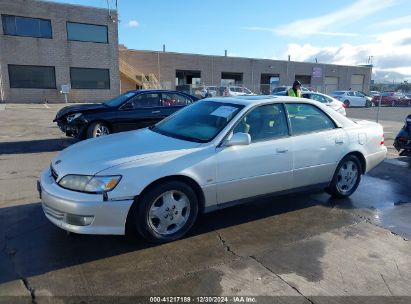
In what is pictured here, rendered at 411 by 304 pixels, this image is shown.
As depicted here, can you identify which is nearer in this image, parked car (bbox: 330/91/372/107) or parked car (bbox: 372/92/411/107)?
parked car (bbox: 330/91/372/107)

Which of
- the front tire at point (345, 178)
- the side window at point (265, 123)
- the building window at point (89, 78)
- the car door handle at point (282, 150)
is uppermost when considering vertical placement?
the building window at point (89, 78)

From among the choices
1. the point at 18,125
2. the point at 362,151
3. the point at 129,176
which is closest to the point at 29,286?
the point at 129,176

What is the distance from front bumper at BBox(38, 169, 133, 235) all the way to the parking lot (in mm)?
311

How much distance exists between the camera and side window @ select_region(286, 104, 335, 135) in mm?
4500

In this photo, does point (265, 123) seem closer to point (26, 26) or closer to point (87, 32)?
point (26, 26)

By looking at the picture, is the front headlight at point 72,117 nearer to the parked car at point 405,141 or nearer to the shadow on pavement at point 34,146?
the shadow on pavement at point 34,146

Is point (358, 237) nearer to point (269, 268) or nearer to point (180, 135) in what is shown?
point (269, 268)

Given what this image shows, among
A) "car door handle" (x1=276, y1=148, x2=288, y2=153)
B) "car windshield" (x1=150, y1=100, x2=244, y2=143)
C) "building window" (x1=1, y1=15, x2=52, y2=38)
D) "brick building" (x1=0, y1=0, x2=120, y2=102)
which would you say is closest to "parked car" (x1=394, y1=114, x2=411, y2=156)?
"car door handle" (x1=276, y1=148, x2=288, y2=153)

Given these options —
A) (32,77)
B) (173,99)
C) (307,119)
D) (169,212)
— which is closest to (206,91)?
(32,77)

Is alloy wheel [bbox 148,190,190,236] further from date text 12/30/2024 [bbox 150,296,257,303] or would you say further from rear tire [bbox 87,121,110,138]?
rear tire [bbox 87,121,110,138]

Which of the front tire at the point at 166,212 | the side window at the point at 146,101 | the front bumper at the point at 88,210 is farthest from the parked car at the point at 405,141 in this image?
the front bumper at the point at 88,210

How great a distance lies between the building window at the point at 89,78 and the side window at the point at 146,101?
2210 cm

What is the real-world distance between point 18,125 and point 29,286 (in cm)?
1196

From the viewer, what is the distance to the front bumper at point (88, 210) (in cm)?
316
